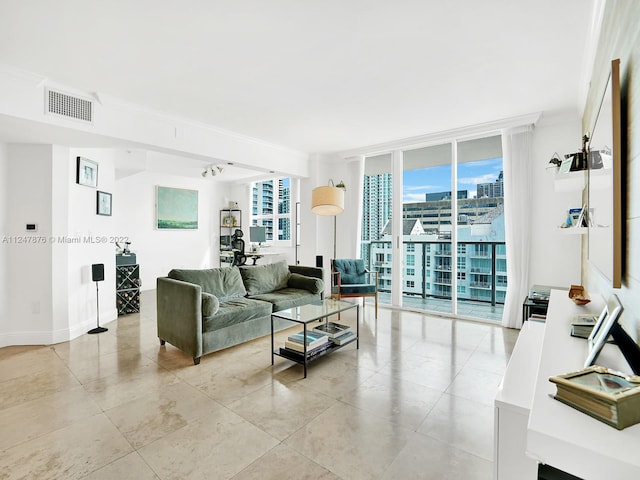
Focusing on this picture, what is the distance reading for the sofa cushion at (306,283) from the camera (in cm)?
458

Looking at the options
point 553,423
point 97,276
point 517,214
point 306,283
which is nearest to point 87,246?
point 97,276

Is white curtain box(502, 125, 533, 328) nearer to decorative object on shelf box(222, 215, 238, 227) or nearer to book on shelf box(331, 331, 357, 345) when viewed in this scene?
book on shelf box(331, 331, 357, 345)

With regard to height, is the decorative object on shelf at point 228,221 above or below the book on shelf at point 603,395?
above

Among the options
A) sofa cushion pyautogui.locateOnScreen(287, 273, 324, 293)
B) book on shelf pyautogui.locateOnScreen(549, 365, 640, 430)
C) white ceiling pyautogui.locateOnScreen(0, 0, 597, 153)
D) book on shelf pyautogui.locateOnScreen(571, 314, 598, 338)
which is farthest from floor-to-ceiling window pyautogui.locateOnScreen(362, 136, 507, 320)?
book on shelf pyautogui.locateOnScreen(549, 365, 640, 430)

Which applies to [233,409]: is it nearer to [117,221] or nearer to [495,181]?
[495,181]

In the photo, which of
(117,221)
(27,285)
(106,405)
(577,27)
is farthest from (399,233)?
(117,221)

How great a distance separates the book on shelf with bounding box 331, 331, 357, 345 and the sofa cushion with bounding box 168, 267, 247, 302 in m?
1.46

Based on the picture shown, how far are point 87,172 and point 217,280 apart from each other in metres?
2.16

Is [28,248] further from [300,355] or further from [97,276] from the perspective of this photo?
[300,355]

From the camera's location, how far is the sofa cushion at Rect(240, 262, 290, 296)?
169 inches

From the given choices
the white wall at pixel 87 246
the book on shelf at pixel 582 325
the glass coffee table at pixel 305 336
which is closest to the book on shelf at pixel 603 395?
the book on shelf at pixel 582 325

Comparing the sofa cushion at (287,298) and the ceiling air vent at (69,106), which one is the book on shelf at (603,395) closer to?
the sofa cushion at (287,298)

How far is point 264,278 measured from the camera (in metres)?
4.46

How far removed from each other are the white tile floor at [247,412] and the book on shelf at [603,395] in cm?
109
